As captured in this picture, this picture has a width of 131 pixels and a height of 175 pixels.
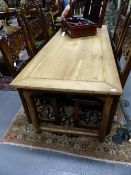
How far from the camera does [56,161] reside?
1420 millimetres

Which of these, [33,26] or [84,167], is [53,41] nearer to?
[33,26]

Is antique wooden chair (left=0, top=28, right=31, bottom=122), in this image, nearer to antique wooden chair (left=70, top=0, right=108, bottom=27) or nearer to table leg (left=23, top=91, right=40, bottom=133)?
table leg (left=23, top=91, right=40, bottom=133)

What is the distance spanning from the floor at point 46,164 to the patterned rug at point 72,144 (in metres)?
0.05

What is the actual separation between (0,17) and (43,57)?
291 cm

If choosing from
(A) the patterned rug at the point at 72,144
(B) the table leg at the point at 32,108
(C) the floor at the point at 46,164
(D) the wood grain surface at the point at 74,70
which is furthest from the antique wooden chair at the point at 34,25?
(C) the floor at the point at 46,164

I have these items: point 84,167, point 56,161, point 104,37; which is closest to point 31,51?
point 104,37

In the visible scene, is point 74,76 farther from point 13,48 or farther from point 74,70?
point 13,48

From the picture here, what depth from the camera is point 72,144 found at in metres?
1.54

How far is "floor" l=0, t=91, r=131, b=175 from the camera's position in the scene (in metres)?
1.34

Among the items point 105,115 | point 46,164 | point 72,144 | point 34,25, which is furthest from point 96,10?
point 46,164

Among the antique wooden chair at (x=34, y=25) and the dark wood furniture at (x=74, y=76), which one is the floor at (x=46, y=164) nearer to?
the dark wood furniture at (x=74, y=76)

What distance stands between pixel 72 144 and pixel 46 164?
28cm

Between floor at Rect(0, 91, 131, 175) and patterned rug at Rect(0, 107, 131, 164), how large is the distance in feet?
0.15

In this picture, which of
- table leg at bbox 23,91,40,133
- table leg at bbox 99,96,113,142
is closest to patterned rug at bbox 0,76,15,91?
table leg at bbox 23,91,40,133
